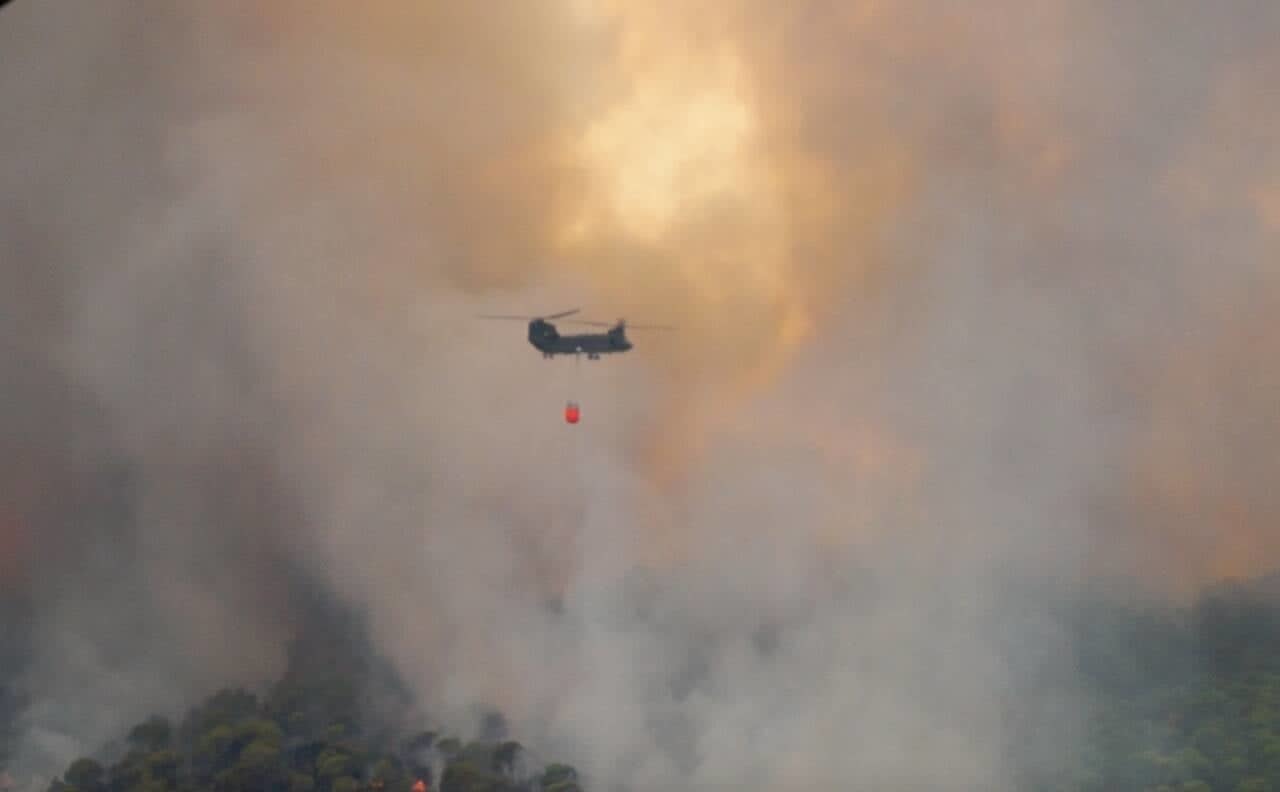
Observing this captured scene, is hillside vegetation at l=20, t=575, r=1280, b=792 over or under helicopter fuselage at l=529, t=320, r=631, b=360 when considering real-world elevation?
under

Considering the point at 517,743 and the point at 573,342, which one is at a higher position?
the point at 573,342

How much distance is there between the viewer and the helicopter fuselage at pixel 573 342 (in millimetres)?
34259

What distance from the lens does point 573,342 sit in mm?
34656

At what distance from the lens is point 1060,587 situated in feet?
137

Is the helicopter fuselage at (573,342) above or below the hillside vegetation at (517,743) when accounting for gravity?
above

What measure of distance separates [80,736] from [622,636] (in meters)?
14.4

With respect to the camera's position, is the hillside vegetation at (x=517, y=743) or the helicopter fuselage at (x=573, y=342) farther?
the hillside vegetation at (x=517, y=743)

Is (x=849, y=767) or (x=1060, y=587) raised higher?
(x=1060, y=587)

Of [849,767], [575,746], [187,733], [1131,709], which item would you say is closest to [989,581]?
[1131,709]

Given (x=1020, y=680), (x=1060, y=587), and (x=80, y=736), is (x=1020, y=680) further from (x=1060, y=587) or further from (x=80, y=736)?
(x=80, y=736)

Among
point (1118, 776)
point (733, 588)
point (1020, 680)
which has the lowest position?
point (1118, 776)

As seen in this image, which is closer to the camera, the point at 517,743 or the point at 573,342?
the point at 573,342

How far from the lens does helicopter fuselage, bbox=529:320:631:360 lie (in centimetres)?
3426

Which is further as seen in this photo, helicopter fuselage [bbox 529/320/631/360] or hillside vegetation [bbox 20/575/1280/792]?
hillside vegetation [bbox 20/575/1280/792]
